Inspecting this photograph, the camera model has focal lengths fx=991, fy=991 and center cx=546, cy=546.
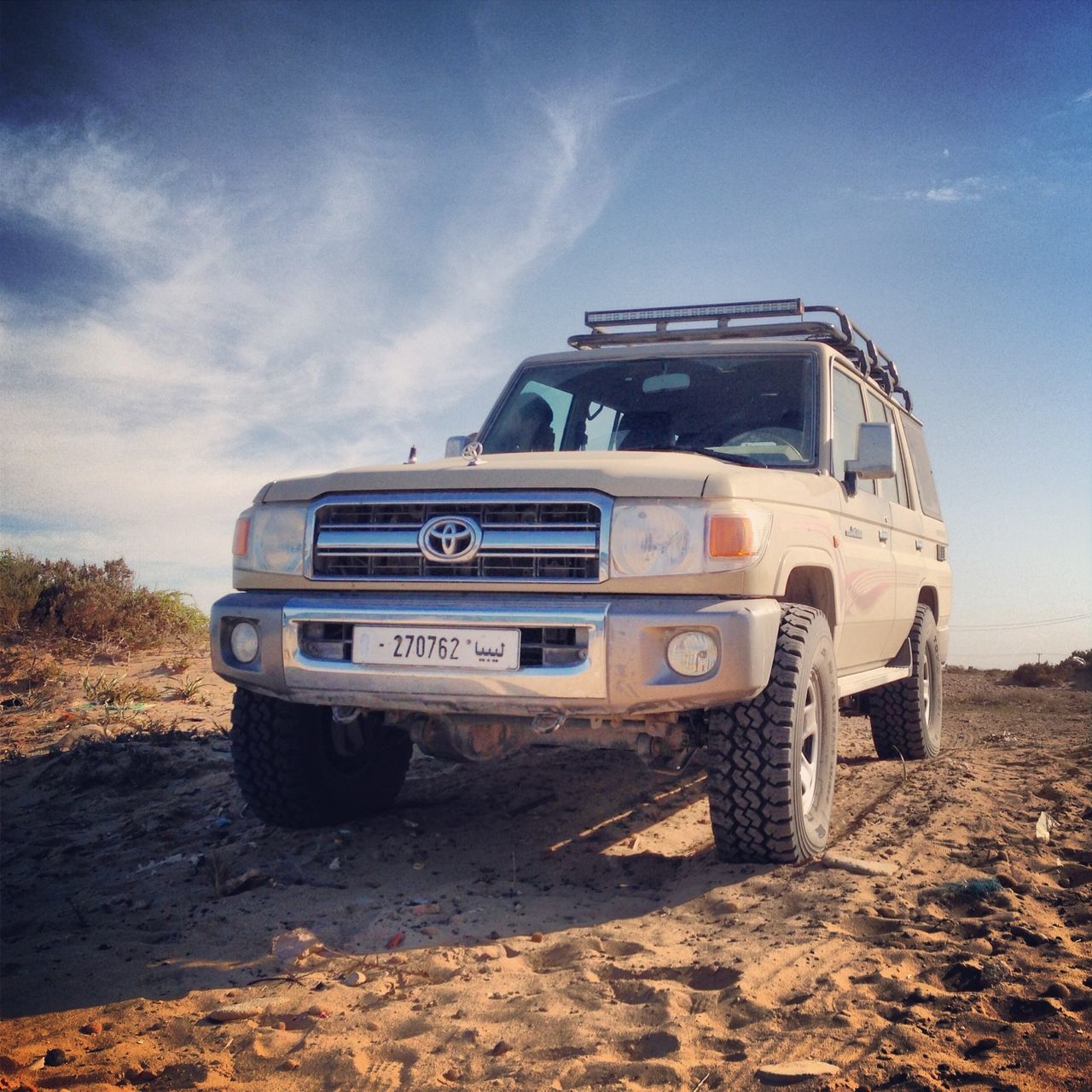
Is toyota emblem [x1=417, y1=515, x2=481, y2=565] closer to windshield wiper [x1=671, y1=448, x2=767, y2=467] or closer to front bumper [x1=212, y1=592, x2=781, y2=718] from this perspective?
front bumper [x1=212, y1=592, x2=781, y2=718]

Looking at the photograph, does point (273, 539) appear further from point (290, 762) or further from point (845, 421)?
point (845, 421)

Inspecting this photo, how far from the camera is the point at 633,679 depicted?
321cm

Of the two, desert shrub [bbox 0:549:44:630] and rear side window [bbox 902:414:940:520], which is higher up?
rear side window [bbox 902:414:940:520]

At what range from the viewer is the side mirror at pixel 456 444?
500 cm

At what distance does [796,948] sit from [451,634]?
145 centimetres

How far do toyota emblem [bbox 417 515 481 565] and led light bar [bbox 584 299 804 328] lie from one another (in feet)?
7.85

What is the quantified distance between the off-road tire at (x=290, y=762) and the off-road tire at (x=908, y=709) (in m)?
3.39

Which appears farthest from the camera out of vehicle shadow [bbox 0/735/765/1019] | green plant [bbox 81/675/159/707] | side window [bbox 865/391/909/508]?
green plant [bbox 81/675/159/707]

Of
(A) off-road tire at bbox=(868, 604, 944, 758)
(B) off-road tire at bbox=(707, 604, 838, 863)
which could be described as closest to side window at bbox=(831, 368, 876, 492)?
(B) off-road tire at bbox=(707, 604, 838, 863)

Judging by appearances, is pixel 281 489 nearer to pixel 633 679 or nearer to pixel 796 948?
pixel 633 679

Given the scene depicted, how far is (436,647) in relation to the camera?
11.1 feet

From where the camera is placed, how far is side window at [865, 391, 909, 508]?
5.50m

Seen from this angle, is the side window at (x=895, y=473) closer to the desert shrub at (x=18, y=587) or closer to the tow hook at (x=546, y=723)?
the tow hook at (x=546, y=723)

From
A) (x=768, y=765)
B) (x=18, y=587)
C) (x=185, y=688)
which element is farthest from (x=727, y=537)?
(x=18, y=587)
